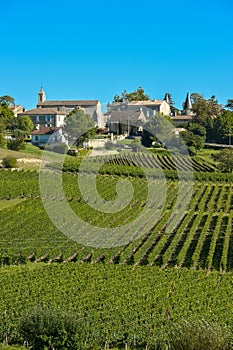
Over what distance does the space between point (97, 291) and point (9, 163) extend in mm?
33813

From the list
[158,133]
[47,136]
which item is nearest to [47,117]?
[47,136]

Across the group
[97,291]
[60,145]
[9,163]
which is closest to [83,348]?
[97,291]

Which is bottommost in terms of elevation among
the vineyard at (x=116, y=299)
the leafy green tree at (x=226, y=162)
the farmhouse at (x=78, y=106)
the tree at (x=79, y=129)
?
the vineyard at (x=116, y=299)

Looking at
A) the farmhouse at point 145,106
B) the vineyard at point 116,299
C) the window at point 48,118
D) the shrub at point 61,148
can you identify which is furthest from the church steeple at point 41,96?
the vineyard at point 116,299

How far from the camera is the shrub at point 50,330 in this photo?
17.9m

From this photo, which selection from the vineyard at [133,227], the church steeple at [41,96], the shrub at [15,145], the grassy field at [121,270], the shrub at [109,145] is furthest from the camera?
the church steeple at [41,96]

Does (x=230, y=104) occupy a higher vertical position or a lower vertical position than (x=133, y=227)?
higher

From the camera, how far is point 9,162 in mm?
55281

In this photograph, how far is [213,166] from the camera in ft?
227

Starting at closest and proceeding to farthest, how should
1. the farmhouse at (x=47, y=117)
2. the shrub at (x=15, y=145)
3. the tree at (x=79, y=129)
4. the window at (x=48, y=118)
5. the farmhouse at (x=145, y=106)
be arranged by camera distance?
the shrub at (x=15, y=145), the tree at (x=79, y=129), the farmhouse at (x=47, y=117), the window at (x=48, y=118), the farmhouse at (x=145, y=106)

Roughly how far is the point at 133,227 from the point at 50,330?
815 inches

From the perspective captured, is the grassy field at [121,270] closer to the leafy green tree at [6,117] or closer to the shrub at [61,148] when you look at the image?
the shrub at [61,148]

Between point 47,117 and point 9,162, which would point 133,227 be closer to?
point 9,162

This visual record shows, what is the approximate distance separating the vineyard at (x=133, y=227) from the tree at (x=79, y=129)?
2259 centimetres
